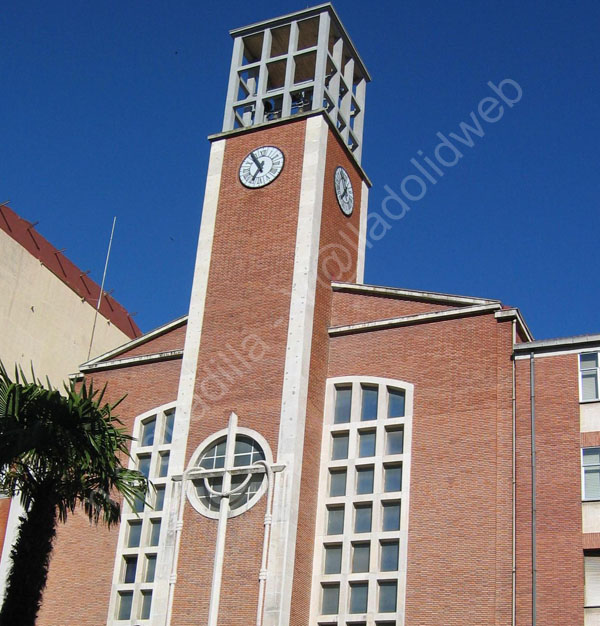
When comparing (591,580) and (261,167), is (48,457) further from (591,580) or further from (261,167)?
(261,167)

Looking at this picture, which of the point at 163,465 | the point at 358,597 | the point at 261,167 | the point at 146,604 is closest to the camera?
the point at 358,597

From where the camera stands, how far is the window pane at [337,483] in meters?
30.0

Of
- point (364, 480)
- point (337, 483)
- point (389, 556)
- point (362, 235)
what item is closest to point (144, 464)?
point (337, 483)

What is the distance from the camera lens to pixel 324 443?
101 feet

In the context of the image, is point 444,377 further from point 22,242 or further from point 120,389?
point 22,242

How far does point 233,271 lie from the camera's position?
109 feet

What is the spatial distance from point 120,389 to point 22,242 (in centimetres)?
1285

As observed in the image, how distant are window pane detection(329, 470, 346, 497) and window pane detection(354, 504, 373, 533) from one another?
73 centimetres

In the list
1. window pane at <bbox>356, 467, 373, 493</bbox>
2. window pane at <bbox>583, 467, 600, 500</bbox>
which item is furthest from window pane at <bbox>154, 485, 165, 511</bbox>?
window pane at <bbox>583, 467, 600, 500</bbox>

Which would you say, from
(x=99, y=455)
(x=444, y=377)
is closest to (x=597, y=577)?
(x=444, y=377)

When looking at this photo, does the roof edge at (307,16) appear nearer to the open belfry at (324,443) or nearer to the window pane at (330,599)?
the open belfry at (324,443)

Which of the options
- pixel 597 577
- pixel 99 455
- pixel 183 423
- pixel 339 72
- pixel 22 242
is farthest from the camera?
pixel 22 242

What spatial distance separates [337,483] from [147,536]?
600 cm

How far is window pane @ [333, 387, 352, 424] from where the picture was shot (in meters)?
31.1
